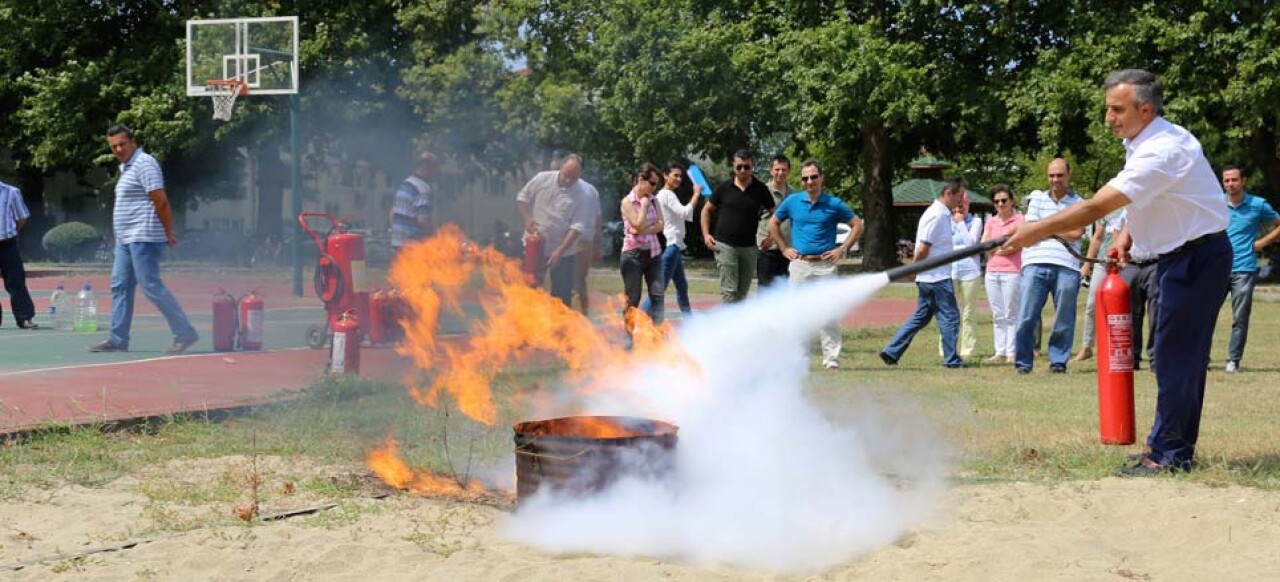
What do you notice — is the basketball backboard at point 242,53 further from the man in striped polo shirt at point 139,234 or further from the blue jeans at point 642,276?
the blue jeans at point 642,276

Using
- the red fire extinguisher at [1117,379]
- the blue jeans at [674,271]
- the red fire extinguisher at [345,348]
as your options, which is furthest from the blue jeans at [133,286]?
the red fire extinguisher at [1117,379]

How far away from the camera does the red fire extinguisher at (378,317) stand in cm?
1232

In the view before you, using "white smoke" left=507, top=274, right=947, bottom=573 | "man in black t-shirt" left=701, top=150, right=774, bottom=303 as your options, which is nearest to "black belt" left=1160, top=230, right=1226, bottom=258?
"white smoke" left=507, top=274, right=947, bottom=573

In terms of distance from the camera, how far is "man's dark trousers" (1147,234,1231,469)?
658 cm

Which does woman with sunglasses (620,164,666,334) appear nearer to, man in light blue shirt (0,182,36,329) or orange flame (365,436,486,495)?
orange flame (365,436,486,495)

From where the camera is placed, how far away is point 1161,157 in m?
6.34

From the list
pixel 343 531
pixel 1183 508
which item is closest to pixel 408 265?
pixel 343 531

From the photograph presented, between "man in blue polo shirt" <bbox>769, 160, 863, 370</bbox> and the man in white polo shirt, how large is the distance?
1.75m

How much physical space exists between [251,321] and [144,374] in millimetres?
2237

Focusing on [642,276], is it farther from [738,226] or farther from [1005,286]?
[1005,286]

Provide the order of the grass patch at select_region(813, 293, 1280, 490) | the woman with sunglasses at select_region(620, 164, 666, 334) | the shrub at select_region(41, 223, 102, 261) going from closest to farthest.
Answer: the grass patch at select_region(813, 293, 1280, 490) < the woman with sunglasses at select_region(620, 164, 666, 334) < the shrub at select_region(41, 223, 102, 261)

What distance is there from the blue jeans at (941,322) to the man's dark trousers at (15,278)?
417 inches

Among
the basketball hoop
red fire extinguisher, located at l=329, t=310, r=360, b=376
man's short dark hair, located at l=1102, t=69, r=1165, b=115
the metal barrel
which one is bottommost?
red fire extinguisher, located at l=329, t=310, r=360, b=376

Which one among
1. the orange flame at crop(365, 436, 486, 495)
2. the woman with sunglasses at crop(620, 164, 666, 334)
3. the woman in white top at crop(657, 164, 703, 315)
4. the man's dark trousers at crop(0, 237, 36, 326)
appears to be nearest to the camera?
the orange flame at crop(365, 436, 486, 495)
